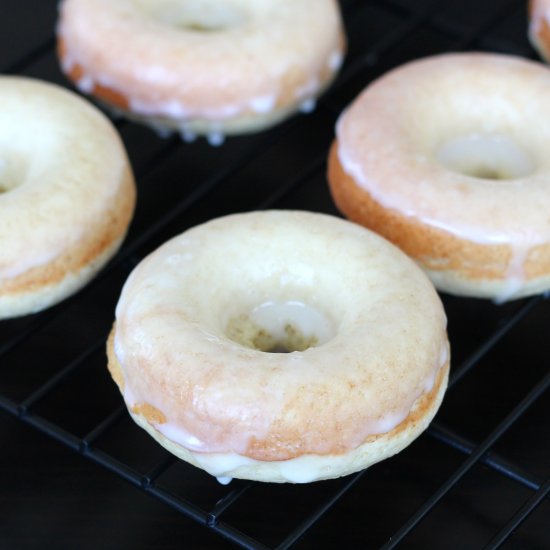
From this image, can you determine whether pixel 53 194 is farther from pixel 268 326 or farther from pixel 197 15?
pixel 197 15

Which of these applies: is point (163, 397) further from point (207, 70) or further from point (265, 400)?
point (207, 70)

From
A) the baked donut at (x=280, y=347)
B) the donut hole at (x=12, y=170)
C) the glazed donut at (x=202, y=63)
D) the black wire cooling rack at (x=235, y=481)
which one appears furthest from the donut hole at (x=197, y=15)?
the baked donut at (x=280, y=347)

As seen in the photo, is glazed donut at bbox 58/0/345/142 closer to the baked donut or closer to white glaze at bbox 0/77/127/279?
white glaze at bbox 0/77/127/279

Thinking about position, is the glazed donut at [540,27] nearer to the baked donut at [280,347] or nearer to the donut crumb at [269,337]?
the baked donut at [280,347]

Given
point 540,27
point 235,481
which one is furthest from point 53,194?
point 540,27

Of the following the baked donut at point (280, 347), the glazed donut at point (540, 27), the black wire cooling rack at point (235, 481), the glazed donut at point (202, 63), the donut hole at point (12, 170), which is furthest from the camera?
the glazed donut at point (540, 27)

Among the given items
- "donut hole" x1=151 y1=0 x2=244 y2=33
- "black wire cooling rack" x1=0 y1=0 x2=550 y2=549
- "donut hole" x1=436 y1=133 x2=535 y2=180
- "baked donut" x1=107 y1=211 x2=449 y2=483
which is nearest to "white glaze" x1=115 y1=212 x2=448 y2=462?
"baked donut" x1=107 y1=211 x2=449 y2=483

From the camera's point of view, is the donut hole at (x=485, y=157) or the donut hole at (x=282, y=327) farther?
the donut hole at (x=485, y=157)

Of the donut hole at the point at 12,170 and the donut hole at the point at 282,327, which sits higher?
the donut hole at the point at 12,170
